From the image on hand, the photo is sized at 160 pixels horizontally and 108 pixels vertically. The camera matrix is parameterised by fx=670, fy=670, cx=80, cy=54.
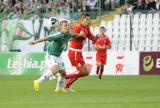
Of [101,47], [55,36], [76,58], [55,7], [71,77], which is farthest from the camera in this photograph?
[55,7]

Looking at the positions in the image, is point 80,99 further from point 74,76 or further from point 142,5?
point 142,5

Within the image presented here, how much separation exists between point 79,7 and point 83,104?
22929 mm

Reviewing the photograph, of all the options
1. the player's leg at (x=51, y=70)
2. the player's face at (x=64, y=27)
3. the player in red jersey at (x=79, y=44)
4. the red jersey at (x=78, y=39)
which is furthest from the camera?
the red jersey at (x=78, y=39)

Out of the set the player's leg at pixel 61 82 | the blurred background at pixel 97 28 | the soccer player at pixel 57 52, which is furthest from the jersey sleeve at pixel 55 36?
the blurred background at pixel 97 28

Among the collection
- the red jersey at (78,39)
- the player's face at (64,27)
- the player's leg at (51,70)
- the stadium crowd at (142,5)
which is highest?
the stadium crowd at (142,5)

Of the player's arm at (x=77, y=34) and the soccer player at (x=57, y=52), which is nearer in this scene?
the soccer player at (x=57, y=52)

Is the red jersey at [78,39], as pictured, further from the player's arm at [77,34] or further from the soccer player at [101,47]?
the soccer player at [101,47]

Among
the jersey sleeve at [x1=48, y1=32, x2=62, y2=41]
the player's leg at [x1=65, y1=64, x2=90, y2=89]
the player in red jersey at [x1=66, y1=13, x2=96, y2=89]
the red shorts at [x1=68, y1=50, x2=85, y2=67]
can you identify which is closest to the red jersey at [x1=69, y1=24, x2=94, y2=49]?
the player in red jersey at [x1=66, y1=13, x2=96, y2=89]

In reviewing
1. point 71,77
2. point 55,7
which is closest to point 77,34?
point 71,77

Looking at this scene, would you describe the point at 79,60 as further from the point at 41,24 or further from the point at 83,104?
the point at 41,24

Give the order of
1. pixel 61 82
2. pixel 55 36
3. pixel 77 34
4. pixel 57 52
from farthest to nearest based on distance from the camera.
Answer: pixel 77 34
pixel 61 82
pixel 57 52
pixel 55 36

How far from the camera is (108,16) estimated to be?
38.3m

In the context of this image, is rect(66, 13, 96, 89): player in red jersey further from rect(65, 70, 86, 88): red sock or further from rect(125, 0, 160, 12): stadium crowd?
rect(125, 0, 160, 12): stadium crowd

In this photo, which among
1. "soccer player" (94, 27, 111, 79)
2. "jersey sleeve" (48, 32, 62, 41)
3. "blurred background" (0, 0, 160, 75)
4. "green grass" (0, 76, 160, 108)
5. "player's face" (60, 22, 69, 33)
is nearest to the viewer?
"green grass" (0, 76, 160, 108)
